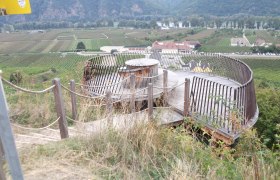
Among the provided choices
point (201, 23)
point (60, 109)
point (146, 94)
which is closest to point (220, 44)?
point (201, 23)

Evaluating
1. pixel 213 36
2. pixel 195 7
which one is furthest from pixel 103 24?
pixel 213 36

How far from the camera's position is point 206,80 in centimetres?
686

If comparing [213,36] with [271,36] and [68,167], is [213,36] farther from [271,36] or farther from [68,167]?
[68,167]

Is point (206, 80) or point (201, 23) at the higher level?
point (206, 80)

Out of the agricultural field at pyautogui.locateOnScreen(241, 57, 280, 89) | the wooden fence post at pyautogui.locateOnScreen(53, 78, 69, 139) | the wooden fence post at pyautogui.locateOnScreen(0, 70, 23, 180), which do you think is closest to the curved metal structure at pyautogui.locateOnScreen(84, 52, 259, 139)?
the wooden fence post at pyautogui.locateOnScreen(53, 78, 69, 139)

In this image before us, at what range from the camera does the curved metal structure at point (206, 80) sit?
5959 millimetres

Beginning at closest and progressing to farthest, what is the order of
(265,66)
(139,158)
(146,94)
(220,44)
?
(139,158) → (146,94) → (265,66) → (220,44)

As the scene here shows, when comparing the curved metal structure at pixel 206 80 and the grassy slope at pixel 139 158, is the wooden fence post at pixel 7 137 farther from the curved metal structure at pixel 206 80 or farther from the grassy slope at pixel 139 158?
the curved metal structure at pixel 206 80

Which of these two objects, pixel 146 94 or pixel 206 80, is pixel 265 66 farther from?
pixel 206 80

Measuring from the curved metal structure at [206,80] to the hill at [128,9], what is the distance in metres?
131

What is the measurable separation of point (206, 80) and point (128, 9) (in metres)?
171

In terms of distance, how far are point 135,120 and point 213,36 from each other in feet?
302

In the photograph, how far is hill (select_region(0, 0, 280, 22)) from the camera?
443ft

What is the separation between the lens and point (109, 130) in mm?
3648
